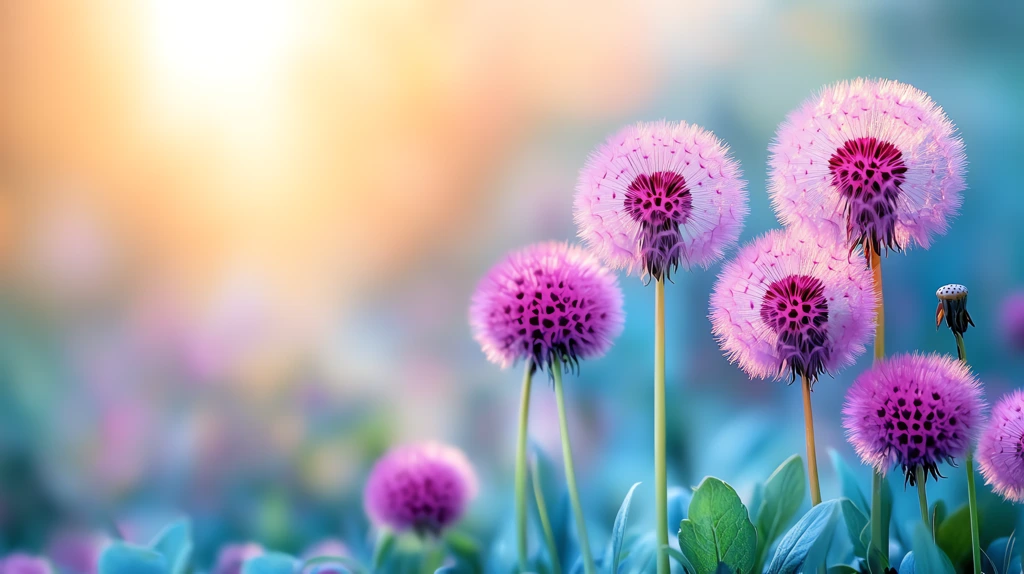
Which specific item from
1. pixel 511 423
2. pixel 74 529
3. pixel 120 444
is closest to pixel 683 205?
pixel 511 423

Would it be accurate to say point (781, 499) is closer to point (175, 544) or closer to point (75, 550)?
point (175, 544)

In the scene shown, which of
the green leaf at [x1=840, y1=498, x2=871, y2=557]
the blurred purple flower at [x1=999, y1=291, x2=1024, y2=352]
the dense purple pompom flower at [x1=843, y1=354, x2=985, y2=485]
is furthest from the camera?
the blurred purple flower at [x1=999, y1=291, x2=1024, y2=352]

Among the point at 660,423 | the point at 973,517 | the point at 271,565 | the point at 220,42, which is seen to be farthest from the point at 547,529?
the point at 220,42

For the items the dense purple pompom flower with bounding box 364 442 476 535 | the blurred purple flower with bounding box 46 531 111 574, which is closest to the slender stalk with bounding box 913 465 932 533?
the dense purple pompom flower with bounding box 364 442 476 535

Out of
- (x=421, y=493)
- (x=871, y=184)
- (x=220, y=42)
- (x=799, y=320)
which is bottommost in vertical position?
(x=421, y=493)

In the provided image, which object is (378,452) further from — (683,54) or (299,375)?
(683,54)

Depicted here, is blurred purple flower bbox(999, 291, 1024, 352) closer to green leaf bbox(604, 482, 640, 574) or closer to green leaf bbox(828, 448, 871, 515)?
green leaf bbox(828, 448, 871, 515)
